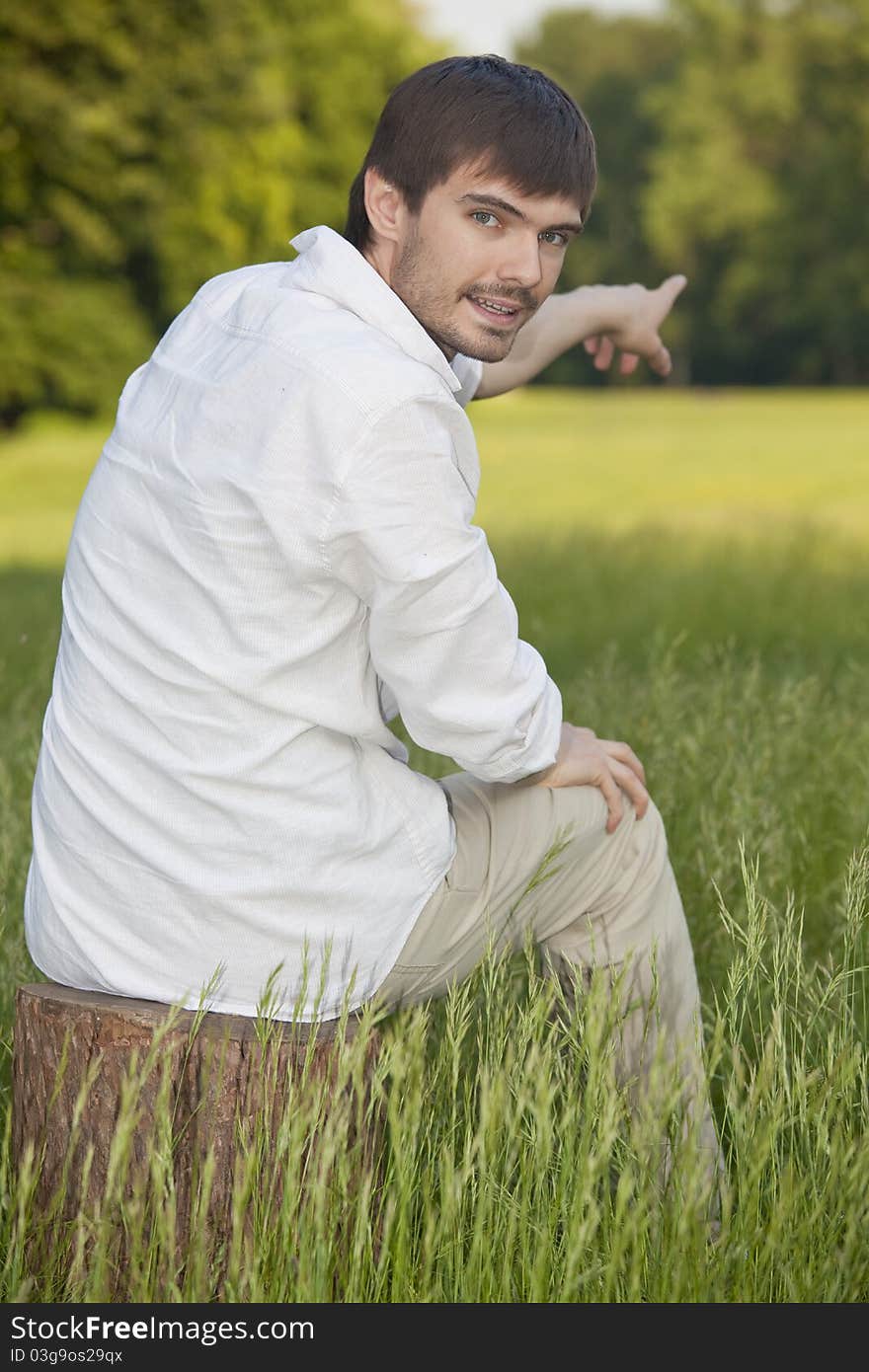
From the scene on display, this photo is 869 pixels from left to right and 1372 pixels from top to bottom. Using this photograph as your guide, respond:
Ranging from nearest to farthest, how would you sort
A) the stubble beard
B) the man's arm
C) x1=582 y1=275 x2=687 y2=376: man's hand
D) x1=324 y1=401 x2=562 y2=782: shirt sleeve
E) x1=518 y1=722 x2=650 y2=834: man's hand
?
x1=324 y1=401 x2=562 y2=782: shirt sleeve
the stubble beard
x1=518 y1=722 x2=650 y2=834: man's hand
the man's arm
x1=582 y1=275 x2=687 y2=376: man's hand

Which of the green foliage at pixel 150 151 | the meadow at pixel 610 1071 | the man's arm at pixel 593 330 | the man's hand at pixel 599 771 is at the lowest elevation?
the green foliage at pixel 150 151

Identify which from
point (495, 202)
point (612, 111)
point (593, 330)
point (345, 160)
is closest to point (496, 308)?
point (495, 202)

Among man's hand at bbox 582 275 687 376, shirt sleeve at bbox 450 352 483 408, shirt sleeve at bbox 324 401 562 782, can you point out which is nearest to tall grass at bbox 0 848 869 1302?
shirt sleeve at bbox 324 401 562 782

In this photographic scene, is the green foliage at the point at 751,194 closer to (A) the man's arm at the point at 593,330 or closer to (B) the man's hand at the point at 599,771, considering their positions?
(A) the man's arm at the point at 593,330

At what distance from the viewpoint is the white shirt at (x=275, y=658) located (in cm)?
224

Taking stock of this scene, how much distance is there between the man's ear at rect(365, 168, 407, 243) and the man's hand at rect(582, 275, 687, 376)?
1.07 m

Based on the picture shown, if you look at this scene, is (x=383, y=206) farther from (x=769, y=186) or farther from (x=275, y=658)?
(x=769, y=186)

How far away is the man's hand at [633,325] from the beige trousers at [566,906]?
1258 millimetres

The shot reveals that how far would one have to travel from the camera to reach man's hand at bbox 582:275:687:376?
3.61m

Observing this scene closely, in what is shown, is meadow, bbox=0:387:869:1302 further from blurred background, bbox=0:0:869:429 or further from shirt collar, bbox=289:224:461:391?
blurred background, bbox=0:0:869:429

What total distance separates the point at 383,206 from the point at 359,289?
223mm

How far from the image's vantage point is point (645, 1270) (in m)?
2.24

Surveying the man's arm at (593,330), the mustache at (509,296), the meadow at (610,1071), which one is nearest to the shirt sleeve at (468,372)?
the man's arm at (593,330)

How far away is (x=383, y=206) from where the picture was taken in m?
2.55
